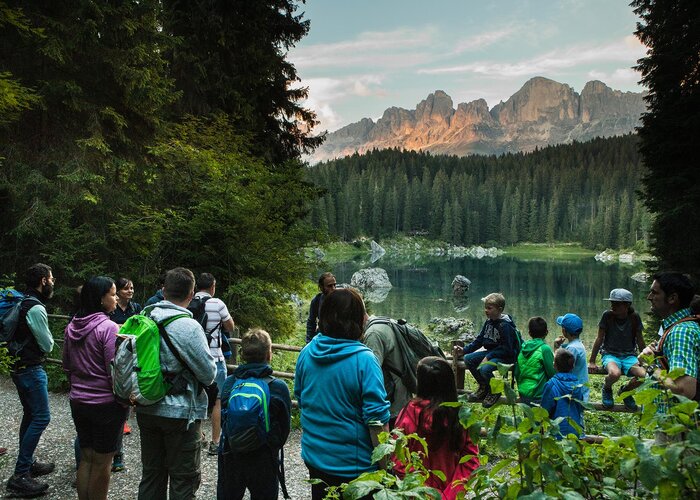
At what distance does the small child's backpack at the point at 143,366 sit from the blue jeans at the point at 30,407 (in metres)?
1.75

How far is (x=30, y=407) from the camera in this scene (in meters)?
4.62

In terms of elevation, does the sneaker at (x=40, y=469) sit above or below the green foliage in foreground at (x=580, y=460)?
below

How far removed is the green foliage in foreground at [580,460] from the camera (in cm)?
115

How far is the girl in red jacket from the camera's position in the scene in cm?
285

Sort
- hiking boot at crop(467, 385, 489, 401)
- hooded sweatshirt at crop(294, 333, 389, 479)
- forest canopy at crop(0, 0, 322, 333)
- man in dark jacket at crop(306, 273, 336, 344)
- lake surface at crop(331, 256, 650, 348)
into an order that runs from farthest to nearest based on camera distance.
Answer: lake surface at crop(331, 256, 650, 348) < forest canopy at crop(0, 0, 322, 333) < man in dark jacket at crop(306, 273, 336, 344) < hiking boot at crop(467, 385, 489, 401) < hooded sweatshirt at crop(294, 333, 389, 479)

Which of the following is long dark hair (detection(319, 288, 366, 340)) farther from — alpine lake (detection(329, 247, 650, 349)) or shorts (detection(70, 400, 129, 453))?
alpine lake (detection(329, 247, 650, 349))

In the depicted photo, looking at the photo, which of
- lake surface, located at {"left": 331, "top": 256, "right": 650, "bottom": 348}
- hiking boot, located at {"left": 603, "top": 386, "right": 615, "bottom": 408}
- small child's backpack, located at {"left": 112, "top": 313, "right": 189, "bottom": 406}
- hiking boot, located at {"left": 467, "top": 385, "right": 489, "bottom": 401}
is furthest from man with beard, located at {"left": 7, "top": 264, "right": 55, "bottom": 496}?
lake surface, located at {"left": 331, "top": 256, "right": 650, "bottom": 348}

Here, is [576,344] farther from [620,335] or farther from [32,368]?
[32,368]

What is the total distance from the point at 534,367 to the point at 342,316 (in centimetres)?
321

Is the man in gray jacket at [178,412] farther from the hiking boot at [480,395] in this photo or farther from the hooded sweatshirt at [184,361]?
the hiking boot at [480,395]

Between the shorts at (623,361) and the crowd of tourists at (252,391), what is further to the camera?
the shorts at (623,361)

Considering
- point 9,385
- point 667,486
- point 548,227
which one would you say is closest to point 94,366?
point 667,486

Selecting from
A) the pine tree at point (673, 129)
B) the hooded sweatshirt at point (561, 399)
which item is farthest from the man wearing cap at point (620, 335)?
the pine tree at point (673, 129)

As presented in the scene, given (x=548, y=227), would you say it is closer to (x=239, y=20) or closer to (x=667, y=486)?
(x=239, y=20)
